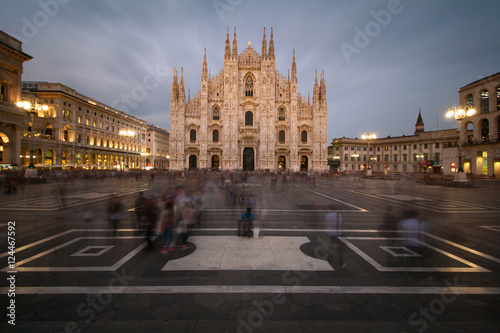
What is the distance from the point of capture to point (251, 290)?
4078mm

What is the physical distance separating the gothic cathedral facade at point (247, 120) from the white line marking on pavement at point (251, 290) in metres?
40.0

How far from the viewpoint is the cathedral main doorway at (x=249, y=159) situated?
152 ft

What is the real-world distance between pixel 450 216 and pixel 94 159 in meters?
58.0

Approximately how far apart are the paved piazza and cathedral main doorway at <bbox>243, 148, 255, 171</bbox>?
38102mm

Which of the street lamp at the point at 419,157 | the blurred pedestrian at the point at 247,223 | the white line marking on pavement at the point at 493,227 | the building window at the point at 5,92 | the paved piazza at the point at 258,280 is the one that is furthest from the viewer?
the street lamp at the point at 419,157

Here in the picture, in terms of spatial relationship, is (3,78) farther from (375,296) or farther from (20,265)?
(375,296)

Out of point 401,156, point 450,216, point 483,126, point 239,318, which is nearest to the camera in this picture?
point 239,318

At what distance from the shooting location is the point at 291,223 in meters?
8.74

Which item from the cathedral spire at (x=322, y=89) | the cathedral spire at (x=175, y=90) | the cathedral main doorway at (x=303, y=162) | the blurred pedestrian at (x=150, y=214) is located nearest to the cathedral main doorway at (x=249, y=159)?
the cathedral main doorway at (x=303, y=162)

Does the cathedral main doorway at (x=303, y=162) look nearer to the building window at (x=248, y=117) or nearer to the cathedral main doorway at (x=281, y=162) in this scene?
the cathedral main doorway at (x=281, y=162)

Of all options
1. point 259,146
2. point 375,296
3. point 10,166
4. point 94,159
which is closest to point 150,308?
point 375,296

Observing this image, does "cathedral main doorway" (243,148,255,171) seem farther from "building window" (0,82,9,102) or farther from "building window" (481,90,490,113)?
"building window" (481,90,490,113)

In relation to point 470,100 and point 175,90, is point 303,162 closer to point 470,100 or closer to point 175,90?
point 470,100

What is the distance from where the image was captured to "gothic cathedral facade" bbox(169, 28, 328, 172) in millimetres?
44281
